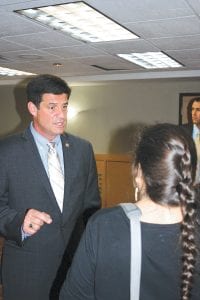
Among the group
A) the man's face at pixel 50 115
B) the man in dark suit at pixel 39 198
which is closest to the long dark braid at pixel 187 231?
the man in dark suit at pixel 39 198

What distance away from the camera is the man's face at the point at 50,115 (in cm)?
190

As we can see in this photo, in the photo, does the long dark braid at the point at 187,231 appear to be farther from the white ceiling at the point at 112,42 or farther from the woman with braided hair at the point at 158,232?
the white ceiling at the point at 112,42

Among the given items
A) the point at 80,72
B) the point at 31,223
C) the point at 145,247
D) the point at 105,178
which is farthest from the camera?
the point at 105,178

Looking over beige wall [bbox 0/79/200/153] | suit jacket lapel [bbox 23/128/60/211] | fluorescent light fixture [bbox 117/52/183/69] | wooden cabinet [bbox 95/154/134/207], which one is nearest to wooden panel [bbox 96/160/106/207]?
wooden cabinet [bbox 95/154/134/207]

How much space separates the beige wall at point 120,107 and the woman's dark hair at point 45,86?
4452 millimetres

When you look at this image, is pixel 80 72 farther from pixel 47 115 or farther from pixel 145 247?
pixel 145 247

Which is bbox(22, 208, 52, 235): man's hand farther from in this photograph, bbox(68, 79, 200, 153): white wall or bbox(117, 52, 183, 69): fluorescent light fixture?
bbox(68, 79, 200, 153): white wall

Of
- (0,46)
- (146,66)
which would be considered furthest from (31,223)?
(146,66)

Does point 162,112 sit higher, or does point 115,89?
point 115,89

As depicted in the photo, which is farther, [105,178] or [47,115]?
[105,178]

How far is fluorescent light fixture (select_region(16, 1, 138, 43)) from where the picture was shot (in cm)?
246

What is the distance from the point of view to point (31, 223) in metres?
1.46

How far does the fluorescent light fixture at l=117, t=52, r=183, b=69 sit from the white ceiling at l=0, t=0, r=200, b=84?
124mm

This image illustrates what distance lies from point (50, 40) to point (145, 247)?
2.73 metres
